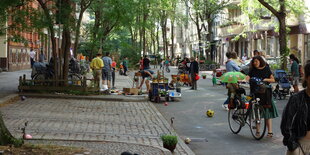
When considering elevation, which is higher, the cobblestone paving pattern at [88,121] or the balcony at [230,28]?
the balcony at [230,28]

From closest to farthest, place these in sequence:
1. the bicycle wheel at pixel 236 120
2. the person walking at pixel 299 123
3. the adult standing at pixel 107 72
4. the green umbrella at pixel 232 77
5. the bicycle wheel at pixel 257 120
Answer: the person walking at pixel 299 123 → the bicycle wheel at pixel 257 120 → the bicycle wheel at pixel 236 120 → the green umbrella at pixel 232 77 → the adult standing at pixel 107 72

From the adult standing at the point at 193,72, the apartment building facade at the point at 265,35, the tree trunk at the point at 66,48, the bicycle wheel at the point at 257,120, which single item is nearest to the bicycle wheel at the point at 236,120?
the bicycle wheel at the point at 257,120

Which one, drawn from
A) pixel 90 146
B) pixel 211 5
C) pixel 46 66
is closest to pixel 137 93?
pixel 46 66

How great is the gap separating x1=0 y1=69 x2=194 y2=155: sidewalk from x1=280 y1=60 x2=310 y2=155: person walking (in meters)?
3.61

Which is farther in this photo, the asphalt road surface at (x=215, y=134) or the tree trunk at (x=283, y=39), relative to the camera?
the tree trunk at (x=283, y=39)

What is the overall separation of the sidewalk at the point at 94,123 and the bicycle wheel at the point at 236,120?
50.3 inches

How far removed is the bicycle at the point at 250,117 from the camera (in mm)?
11570

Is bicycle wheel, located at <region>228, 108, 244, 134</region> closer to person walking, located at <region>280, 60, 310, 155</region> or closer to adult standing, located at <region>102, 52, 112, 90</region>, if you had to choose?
person walking, located at <region>280, 60, 310, 155</region>

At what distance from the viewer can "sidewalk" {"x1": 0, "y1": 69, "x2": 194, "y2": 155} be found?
9.76m

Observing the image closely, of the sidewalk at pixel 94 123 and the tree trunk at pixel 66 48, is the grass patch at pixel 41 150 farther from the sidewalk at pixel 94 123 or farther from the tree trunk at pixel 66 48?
the tree trunk at pixel 66 48

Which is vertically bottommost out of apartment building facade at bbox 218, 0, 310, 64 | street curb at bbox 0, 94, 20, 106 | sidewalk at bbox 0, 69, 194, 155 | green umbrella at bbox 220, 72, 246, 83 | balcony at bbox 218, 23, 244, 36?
sidewalk at bbox 0, 69, 194, 155

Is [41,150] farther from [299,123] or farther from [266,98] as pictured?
[266,98]

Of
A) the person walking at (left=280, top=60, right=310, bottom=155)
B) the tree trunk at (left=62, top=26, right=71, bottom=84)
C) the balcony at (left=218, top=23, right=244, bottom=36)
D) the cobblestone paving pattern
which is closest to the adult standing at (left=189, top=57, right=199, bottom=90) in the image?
the tree trunk at (left=62, top=26, right=71, bottom=84)

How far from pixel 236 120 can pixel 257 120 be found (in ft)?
3.35
